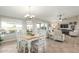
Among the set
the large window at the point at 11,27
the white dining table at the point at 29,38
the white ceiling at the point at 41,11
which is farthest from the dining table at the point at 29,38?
the white ceiling at the point at 41,11

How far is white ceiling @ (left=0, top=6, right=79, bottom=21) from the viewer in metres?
2.35

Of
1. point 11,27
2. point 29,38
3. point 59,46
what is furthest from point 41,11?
point 59,46

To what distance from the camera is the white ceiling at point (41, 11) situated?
92.4 inches

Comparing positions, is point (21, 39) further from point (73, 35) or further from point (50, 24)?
point (73, 35)

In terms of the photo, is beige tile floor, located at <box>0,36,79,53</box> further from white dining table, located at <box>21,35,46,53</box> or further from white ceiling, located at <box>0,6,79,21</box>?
white ceiling, located at <box>0,6,79,21</box>

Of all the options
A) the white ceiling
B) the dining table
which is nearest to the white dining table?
the dining table

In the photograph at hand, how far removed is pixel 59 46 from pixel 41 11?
1.18 metres

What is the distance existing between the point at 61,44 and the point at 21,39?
1229 mm

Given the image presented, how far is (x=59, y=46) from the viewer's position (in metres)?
2.49

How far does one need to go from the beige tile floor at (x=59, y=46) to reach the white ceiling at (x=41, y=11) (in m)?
0.76

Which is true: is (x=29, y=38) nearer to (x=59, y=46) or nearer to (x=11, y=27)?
(x=11, y=27)

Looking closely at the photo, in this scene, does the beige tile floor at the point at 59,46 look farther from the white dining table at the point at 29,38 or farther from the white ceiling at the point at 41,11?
the white ceiling at the point at 41,11
